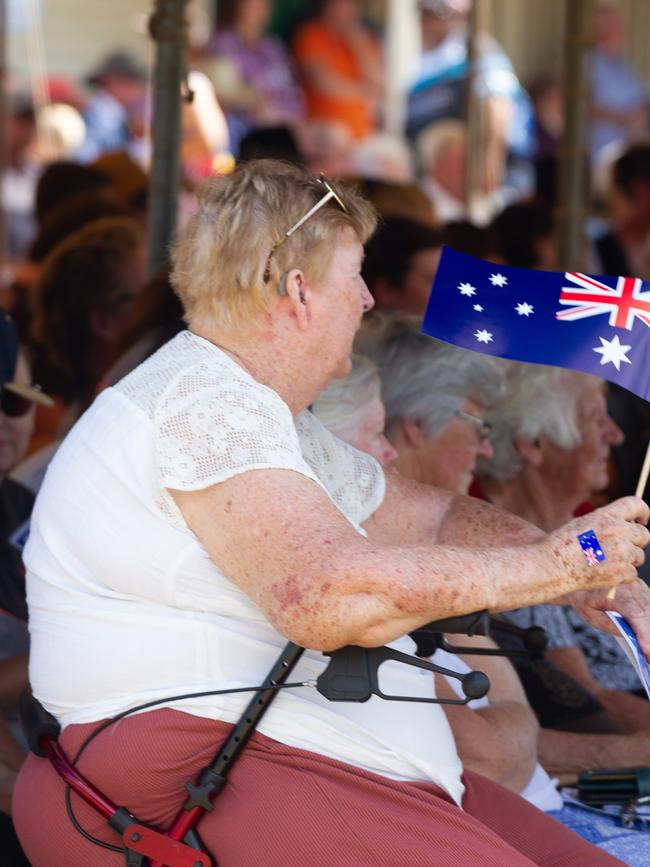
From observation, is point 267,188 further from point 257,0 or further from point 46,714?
point 257,0

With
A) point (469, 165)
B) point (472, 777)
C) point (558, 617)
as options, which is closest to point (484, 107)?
point (469, 165)

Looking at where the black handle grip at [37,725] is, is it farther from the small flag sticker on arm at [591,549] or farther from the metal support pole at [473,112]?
the metal support pole at [473,112]

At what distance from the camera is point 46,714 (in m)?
2.31

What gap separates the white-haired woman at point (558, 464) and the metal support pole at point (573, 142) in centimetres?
153

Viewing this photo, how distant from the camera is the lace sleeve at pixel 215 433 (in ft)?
6.68

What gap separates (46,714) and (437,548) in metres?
0.73

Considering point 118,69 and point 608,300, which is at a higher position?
point 608,300

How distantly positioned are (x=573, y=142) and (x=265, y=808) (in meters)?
3.82

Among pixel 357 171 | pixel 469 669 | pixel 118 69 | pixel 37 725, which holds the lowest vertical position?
pixel 357 171

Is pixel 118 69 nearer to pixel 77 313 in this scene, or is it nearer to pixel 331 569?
pixel 77 313

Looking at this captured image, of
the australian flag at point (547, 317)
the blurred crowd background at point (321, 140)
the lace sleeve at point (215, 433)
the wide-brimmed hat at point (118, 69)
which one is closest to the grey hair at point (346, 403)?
the australian flag at point (547, 317)

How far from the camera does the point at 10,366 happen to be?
3.22m

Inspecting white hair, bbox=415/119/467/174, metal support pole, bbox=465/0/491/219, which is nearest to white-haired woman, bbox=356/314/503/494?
metal support pole, bbox=465/0/491/219

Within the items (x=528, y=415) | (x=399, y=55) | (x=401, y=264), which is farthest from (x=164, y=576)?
(x=399, y=55)
